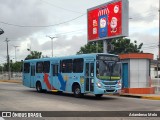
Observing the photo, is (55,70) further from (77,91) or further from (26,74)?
(26,74)

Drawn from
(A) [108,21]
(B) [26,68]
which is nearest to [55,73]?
(B) [26,68]

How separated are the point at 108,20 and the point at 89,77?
10989mm

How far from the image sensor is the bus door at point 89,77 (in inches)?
821

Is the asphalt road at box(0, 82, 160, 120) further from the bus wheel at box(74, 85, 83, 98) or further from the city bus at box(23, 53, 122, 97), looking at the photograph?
the bus wheel at box(74, 85, 83, 98)

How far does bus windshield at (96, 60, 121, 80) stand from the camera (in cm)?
2059

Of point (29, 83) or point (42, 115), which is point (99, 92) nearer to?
point (42, 115)

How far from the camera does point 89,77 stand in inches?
830

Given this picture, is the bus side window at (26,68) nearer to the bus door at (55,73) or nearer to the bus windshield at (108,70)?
Answer: the bus door at (55,73)

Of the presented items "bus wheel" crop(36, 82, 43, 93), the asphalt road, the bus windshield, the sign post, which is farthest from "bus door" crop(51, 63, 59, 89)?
the sign post

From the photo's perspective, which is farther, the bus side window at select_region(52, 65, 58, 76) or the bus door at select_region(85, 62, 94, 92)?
the bus side window at select_region(52, 65, 58, 76)

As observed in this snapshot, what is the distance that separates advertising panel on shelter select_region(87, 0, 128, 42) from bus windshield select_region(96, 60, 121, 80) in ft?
28.4

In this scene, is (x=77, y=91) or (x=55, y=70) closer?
(x=77, y=91)

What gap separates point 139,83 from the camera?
86.7 feet

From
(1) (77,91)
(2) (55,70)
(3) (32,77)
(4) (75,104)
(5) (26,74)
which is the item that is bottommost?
(4) (75,104)
